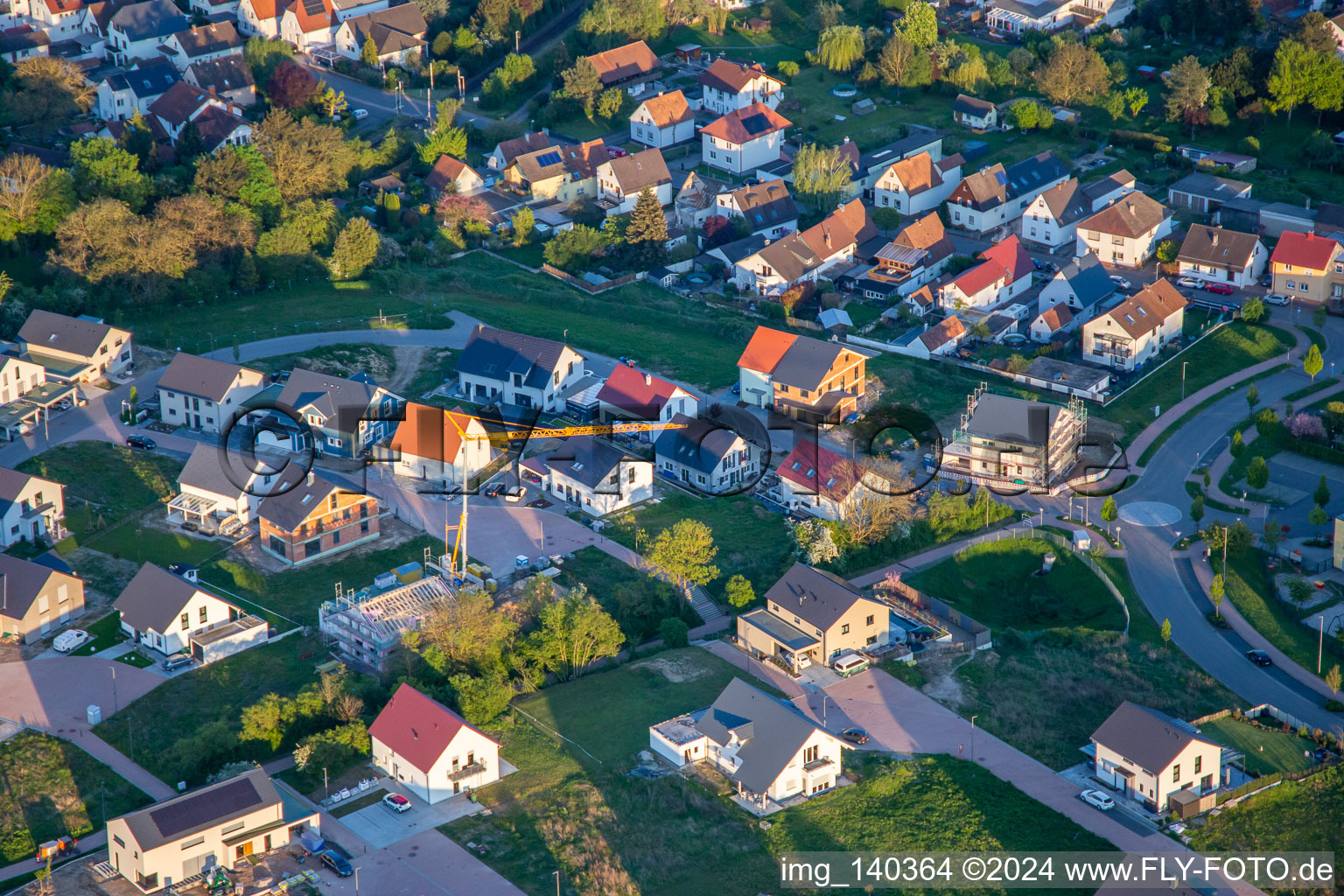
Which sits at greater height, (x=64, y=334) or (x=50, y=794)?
(x=64, y=334)

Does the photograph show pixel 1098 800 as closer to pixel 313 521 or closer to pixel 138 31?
pixel 313 521

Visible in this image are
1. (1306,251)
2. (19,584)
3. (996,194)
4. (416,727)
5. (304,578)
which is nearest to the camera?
(416,727)

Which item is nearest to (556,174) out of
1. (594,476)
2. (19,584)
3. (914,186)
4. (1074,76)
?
(914,186)

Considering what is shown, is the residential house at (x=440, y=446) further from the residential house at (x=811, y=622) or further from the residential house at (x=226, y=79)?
the residential house at (x=226, y=79)

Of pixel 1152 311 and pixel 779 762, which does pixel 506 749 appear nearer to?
pixel 779 762

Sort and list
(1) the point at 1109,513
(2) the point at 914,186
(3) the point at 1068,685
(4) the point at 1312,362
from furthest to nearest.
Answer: (2) the point at 914,186
(4) the point at 1312,362
(1) the point at 1109,513
(3) the point at 1068,685

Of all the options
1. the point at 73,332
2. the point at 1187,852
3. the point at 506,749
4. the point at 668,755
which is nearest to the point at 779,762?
the point at 668,755

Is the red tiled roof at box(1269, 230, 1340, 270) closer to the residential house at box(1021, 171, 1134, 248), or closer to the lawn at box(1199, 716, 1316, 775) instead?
the residential house at box(1021, 171, 1134, 248)
